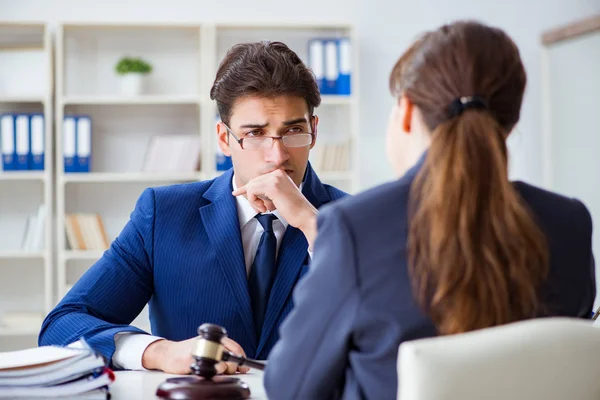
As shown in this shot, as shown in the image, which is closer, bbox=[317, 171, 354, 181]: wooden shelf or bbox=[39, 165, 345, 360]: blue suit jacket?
bbox=[39, 165, 345, 360]: blue suit jacket

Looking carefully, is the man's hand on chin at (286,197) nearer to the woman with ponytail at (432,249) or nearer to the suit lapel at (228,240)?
the suit lapel at (228,240)

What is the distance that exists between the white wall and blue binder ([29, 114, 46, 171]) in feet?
2.24

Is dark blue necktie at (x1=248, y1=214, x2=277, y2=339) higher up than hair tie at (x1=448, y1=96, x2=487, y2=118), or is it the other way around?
hair tie at (x1=448, y1=96, x2=487, y2=118)

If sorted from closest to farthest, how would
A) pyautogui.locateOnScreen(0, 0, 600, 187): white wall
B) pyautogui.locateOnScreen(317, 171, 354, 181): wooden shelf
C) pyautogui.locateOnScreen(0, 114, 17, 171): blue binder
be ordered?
1. pyautogui.locateOnScreen(0, 114, 17, 171): blue binder
2. pyautogui.locateOnScreen(317, 171, 354, 181): wooden shelf
3. pyautogui.locateOnScreen(0, 0, 600, 187): white wall

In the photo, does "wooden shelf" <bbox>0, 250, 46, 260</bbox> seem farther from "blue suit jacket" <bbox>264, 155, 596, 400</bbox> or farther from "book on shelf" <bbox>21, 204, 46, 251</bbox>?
"blue suit jacket" <bbox>264, 155, 596, 400</bbox>

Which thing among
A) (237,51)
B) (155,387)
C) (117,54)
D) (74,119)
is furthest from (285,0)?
(155,387)

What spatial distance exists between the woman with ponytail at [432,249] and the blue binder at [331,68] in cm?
362

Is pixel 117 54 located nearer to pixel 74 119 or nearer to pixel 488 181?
pixel 74 119

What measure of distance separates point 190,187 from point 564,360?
1.24 meters

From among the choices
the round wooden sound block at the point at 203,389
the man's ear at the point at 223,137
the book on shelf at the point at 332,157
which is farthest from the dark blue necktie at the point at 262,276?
the book on shelf at the point at 332,157

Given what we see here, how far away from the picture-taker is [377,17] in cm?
506

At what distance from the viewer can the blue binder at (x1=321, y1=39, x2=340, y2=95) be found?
4707mm

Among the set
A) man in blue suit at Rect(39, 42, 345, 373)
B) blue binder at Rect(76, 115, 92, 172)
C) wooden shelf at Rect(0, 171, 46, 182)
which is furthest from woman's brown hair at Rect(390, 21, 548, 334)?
wooden shelf at Rect(0, 171, 46, 182)

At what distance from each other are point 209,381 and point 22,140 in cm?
355
